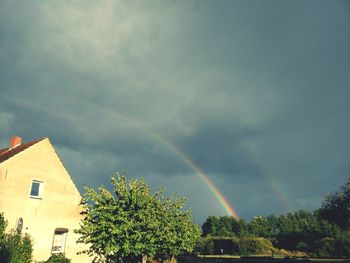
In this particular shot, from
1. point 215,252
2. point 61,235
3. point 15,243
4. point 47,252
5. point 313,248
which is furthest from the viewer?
point 215,252

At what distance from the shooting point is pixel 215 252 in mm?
59812

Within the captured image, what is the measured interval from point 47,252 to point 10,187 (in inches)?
223

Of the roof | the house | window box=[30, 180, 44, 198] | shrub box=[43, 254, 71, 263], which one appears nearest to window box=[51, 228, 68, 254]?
the house

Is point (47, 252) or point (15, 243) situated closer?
point (15, 243)

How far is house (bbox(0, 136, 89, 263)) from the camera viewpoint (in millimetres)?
21312

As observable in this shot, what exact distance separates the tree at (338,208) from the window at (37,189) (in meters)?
39.0

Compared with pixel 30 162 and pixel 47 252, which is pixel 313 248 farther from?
pixel 30 162

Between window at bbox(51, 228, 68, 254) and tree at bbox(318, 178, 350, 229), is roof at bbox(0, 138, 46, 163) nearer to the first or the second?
window at bbox(51, 228, 68, 254)

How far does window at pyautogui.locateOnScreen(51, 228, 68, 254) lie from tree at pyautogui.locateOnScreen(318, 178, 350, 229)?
36630 mm

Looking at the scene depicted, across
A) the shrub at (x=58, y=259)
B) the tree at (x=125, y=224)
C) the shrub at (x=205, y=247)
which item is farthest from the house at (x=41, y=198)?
the shrub at (x=205, y=247)

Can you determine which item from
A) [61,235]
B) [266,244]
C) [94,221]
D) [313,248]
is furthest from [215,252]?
[94,221]

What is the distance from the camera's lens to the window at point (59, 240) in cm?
2426

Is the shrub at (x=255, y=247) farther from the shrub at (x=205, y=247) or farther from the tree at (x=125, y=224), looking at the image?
the tree at (x=125, y=224)

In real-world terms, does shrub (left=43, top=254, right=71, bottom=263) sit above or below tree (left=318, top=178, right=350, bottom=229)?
below
